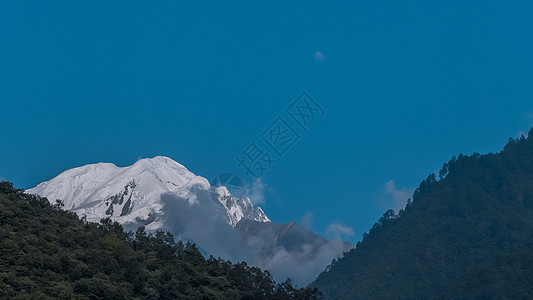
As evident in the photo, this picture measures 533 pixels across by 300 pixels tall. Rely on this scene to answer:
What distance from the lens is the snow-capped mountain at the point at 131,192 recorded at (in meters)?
166

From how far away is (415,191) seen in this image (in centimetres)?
9300

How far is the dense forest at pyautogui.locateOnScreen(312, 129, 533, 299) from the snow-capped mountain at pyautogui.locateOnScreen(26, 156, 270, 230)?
86.6 metres

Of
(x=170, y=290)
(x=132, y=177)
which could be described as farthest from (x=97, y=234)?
(x=132, y=177)

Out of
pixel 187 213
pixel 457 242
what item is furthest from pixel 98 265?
pixel 187 213

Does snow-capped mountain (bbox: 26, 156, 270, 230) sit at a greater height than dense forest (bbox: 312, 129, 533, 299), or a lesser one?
greater

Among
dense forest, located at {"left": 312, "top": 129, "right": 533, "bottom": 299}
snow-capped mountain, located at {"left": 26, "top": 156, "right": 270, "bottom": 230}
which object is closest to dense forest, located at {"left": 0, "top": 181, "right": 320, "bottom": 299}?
dense forest, located at {"left": 312, "top": 129, "right": 533, "bottom": 299}

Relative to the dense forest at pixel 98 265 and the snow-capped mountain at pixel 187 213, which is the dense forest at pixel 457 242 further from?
the snow-capped mountain at pixel 187 213

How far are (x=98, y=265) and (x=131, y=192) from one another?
487 feet

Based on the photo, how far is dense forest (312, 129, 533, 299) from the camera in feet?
205

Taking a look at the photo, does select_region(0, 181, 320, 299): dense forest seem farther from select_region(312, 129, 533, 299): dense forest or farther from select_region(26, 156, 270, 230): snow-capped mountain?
select_region(26, 156, 270, 230): snow-capped mountain

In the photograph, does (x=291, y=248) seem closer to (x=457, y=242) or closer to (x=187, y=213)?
(x=187, y=213)

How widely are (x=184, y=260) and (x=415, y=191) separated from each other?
62.4 m

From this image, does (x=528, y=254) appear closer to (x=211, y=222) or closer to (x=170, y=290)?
(x=170, y=290)

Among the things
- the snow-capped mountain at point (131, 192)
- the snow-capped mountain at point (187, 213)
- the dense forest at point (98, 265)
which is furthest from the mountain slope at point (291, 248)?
the dense forest at point (98, 265)
